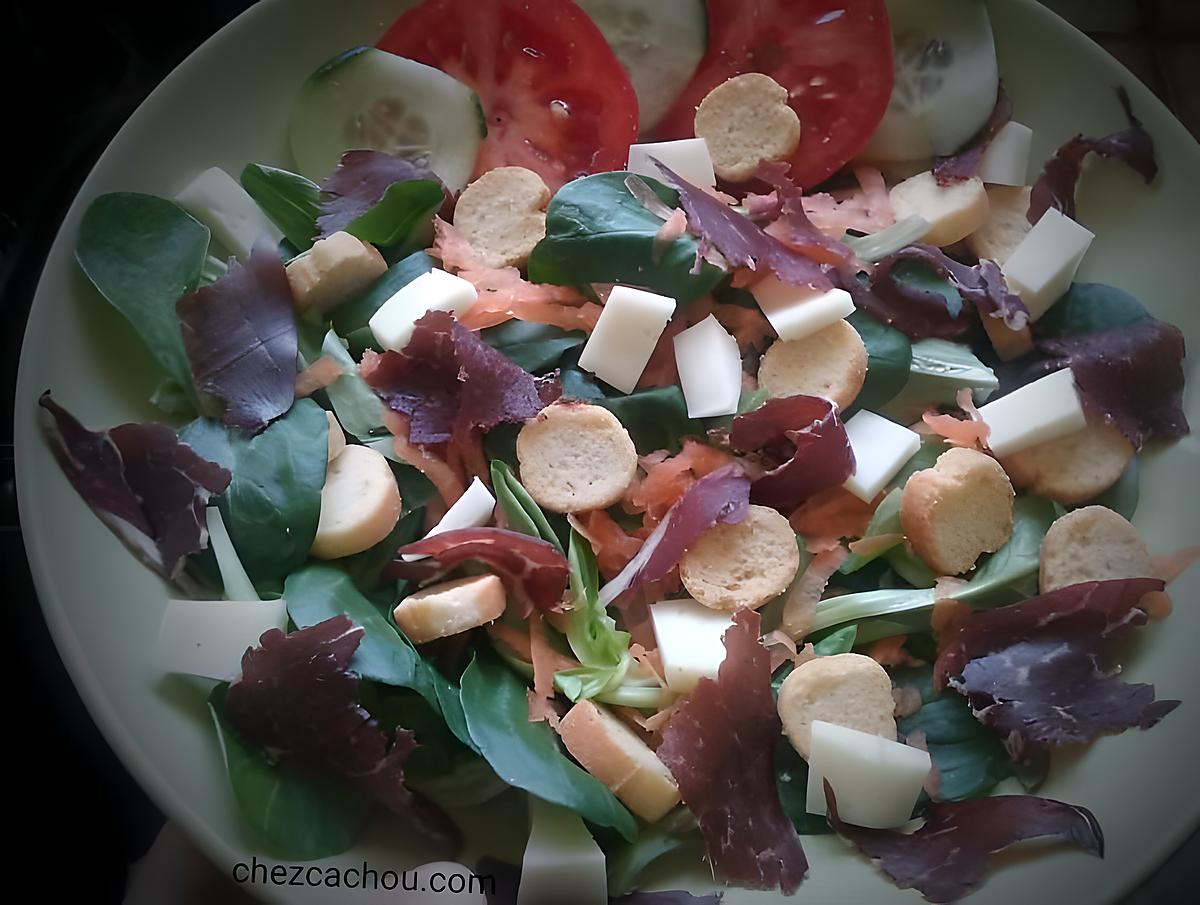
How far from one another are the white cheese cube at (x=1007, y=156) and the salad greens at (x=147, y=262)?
3.04ft

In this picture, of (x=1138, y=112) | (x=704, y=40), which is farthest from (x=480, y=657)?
(x=1138, y=112)

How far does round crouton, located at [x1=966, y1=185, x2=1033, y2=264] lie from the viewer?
1188mm

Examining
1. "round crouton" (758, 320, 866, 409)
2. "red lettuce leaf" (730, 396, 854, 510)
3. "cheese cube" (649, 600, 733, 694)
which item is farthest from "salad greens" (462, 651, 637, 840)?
"round crouton" (758, 320, 866, 409)

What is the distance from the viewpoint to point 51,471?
93 centimetres

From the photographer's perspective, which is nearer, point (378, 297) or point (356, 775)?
point (356, 775)

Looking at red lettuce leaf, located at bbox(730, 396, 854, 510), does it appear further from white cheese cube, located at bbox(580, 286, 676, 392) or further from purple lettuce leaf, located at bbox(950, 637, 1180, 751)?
purple lettuce leaf, located at bbox(950, 637, 1180, 751)

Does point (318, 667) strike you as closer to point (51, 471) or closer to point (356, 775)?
point (356, 775)

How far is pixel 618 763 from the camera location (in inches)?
35.1

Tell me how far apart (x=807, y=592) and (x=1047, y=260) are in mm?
487

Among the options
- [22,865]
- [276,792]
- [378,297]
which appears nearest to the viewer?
[276,792]

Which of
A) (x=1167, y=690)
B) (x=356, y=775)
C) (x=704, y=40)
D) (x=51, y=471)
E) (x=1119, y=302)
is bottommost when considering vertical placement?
(x=1167, y=690)

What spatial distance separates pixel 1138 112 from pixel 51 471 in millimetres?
1270

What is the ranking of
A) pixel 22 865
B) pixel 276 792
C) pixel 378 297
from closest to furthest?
pixel 276 792 < pixel 22 865 < pixel 378 297

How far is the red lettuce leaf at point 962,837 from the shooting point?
2.83 ft
